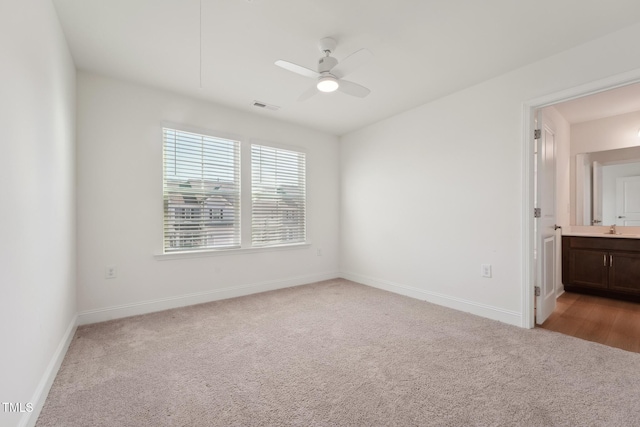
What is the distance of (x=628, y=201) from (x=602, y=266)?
3.35 ft

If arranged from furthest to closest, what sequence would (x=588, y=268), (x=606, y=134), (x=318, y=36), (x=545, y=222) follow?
(x=606, y=134) → (x=588, y=268) → (x=545, y=222) → (x=318, y=36)

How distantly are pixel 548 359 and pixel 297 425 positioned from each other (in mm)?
2006

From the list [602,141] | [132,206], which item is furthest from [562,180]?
[132,206]

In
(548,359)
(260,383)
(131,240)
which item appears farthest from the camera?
(131,240)

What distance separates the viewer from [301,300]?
3705 millimetres

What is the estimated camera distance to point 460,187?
3.32 metres

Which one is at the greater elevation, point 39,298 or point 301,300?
point 39,298

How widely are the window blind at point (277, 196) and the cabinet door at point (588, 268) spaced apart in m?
3.99

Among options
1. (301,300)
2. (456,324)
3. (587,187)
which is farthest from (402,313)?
(587,187)

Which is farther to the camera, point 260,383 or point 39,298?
point 260,383

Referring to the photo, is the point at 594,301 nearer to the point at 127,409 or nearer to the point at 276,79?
the point at 276,79

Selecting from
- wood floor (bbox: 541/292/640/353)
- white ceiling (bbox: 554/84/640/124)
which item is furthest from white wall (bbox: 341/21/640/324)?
white ceiling (bbox: 554/84/640/124)

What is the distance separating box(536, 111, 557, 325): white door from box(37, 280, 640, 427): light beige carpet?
1.65ft

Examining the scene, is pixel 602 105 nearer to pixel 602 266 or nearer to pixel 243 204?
pixel 602 266
